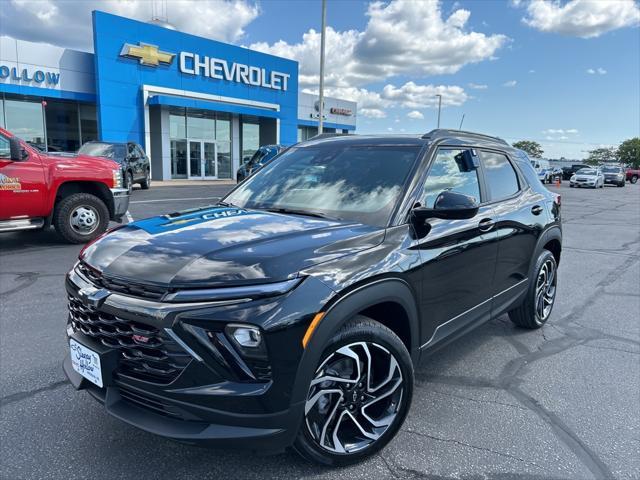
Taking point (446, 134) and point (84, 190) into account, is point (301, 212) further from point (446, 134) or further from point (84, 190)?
point (84, 190)

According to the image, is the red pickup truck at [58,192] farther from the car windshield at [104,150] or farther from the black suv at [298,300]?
the car windshield at [104,150]

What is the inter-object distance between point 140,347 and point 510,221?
2.92 metres

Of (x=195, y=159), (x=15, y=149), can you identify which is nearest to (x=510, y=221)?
(x=15, y=149)

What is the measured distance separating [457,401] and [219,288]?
202 cm

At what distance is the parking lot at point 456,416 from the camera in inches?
98.0

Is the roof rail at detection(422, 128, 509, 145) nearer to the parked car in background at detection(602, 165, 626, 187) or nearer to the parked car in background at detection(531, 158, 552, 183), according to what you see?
the parked car in background at detection(531, 158, 552, 183)

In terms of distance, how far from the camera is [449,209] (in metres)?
2.67

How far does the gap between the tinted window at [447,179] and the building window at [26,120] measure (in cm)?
2316

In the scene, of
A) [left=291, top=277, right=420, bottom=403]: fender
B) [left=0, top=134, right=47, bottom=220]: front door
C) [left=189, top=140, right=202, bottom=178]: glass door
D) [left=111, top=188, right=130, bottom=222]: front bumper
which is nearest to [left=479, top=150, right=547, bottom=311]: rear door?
[left=291, top=277, right=420, bottom=403]: fender

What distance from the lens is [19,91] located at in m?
21.2

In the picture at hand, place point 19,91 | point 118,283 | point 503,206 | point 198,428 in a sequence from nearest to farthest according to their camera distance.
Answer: point 198,428 < point 118,283 < point 503,206 < point 19,91

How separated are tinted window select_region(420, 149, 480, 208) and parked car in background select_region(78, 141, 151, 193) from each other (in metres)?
14.0

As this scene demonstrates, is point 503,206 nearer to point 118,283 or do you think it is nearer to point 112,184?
point 118,283

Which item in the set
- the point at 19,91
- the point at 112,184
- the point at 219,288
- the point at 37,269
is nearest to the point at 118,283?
the point at 219,288
